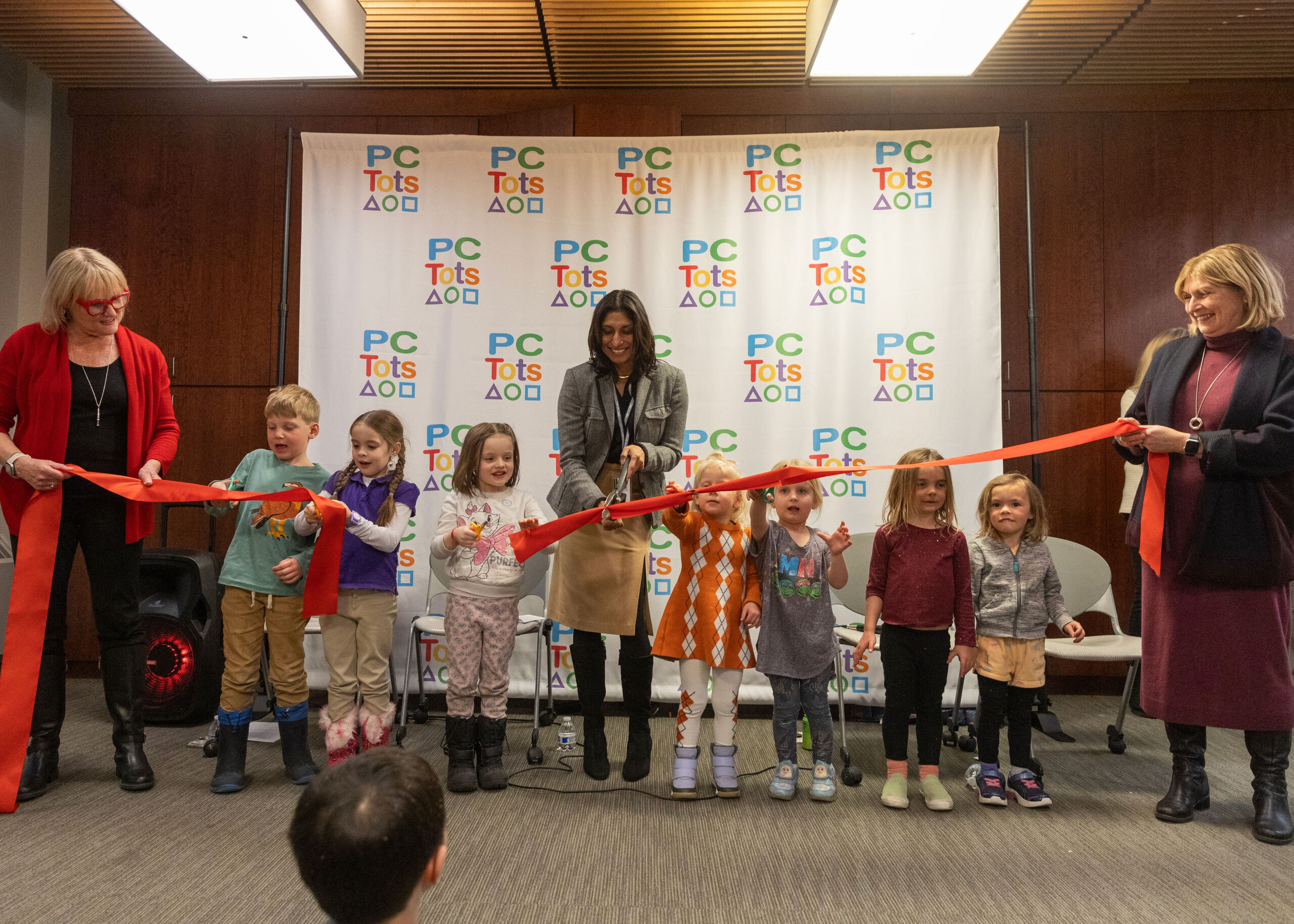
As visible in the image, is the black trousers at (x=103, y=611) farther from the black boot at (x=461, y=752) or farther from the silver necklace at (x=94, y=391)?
the black boot at (x=461, y=752)

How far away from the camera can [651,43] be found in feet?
14.4

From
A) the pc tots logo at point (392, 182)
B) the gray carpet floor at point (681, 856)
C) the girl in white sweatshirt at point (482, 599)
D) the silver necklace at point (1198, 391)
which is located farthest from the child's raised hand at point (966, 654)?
the pc tots logo at point (392, 182)

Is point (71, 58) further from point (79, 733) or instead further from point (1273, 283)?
point (1273, 283)

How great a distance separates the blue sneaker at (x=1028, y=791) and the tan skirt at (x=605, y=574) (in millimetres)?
1437

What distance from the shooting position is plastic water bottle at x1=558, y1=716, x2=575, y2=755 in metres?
3.53

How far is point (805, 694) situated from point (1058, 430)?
8.45 ft

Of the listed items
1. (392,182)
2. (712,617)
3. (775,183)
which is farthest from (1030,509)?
(392,182)

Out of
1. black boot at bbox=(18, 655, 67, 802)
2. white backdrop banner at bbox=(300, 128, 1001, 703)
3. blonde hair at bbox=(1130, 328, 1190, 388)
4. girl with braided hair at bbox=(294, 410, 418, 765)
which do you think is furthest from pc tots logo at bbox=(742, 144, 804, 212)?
black boot at bbox=(18, 655, 67, 802)

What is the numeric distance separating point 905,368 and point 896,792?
2255 mm

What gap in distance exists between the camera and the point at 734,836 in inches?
103

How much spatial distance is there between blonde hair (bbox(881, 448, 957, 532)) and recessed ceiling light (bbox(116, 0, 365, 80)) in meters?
3.08

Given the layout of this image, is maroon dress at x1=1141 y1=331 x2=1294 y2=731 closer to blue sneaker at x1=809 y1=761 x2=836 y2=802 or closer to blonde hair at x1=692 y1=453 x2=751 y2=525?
blue sneaker at x1=809 y1=761 x2=836 y2=802

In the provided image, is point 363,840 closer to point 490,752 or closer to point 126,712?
point 490,752

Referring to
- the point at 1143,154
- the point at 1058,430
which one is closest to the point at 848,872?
the point at 1058,430
